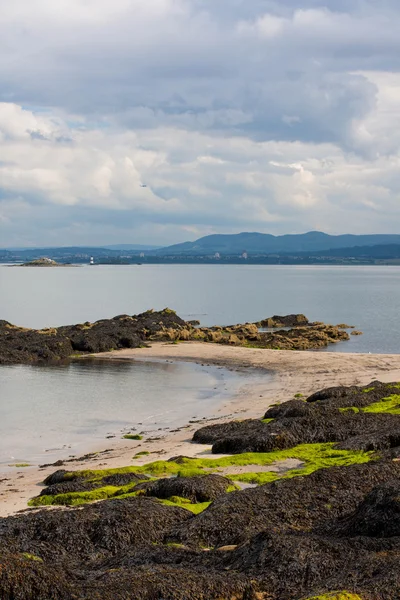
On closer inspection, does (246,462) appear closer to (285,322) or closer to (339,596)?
(339,596)

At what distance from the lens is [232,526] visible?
10.1 meters

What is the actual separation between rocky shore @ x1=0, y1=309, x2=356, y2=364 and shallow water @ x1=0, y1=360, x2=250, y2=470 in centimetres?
342

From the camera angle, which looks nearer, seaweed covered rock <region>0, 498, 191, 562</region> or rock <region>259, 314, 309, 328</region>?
seaweed covered rock <region>0, 498, 191, 562</region>

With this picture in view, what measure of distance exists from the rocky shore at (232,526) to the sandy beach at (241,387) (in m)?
1.22

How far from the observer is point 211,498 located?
12.7 m

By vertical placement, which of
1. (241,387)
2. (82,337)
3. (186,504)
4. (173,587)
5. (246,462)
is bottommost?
(241,387)

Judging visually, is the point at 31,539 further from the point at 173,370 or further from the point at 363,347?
the point at 363,347

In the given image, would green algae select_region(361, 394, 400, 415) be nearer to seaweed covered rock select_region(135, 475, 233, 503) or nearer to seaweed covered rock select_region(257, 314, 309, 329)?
seaweed covered rock select_region(135, 475, 233, 503)

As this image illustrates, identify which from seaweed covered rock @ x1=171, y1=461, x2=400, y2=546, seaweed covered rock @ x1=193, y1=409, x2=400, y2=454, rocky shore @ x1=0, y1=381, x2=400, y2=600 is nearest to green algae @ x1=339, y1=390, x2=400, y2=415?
seaweed covered rock @ x1=193, y1=409, x2=400, y2=454

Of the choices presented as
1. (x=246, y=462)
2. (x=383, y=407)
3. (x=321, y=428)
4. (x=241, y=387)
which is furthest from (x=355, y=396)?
(x=241, y=387)

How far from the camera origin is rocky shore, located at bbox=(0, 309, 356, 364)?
141 feet

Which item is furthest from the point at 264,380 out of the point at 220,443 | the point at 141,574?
the point at 141,574

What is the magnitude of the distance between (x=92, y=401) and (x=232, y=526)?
19689 mm

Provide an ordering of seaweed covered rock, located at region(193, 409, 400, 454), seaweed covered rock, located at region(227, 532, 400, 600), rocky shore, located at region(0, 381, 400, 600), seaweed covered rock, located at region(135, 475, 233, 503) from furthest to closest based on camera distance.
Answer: seaweed covered rock, located at region(193, 409, 400, 454)
seaweed covered rock, located at region(135, 475, 233, 503)
rocky shore, located at region(0, 381, 400, 600)
seaweed covered rock, located at region(227, 532, 400, 600)
